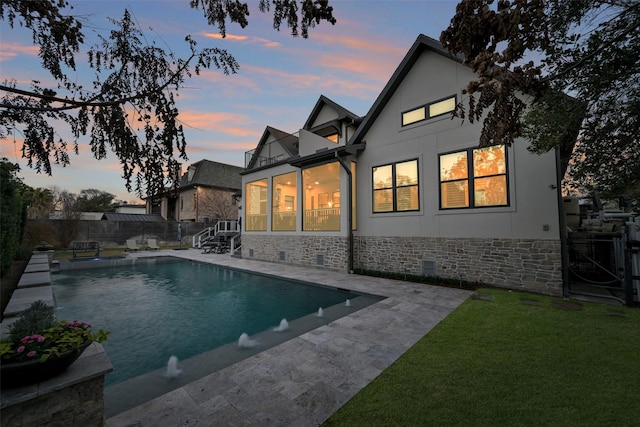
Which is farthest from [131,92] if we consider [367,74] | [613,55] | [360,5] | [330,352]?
[367,74]

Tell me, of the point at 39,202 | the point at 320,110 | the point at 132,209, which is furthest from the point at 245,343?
the point at 132,209

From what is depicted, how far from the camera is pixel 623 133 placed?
4133 mm

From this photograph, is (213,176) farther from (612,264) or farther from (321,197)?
(612,264)

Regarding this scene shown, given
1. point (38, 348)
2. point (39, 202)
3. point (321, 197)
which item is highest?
point (39, 202)

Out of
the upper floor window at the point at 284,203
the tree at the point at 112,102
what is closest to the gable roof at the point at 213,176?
the upper floor window at the point at 284,203

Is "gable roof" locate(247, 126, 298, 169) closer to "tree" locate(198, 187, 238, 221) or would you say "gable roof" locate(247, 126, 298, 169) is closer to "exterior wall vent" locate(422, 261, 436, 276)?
"exterior wall vent" locate(422, 261, 436, 276)

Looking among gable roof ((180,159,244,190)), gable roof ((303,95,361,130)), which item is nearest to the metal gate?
gable roof ((303,95,361,130))

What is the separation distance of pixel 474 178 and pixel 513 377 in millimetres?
6522

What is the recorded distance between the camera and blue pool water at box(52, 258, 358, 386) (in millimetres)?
5066

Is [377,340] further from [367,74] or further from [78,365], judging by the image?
[367,74]

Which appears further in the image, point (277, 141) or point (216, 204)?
point (216, 204)

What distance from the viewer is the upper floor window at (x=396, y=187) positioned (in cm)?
962

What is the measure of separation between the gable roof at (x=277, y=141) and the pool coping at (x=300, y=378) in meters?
12.8

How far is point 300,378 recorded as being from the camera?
3221 mm
